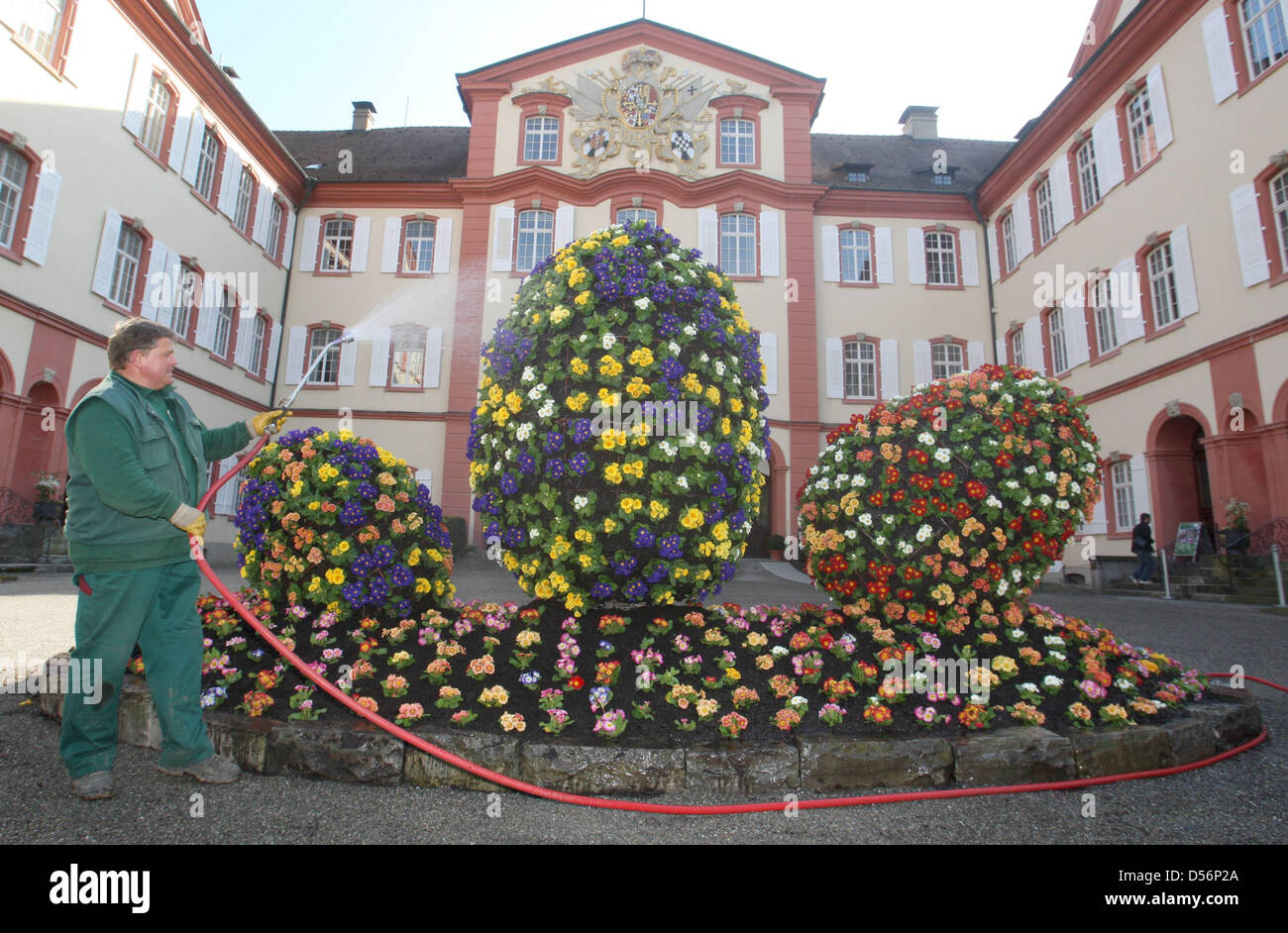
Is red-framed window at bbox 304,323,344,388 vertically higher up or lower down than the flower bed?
higher up

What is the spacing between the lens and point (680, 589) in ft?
14.5

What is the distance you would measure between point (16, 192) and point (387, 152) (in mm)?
14306

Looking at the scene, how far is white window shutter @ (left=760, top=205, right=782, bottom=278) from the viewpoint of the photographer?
21.5m

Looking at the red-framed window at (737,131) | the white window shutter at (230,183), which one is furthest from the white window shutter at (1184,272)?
the white window shutter at (230,183)

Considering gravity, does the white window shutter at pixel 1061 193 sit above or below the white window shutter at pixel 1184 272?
above

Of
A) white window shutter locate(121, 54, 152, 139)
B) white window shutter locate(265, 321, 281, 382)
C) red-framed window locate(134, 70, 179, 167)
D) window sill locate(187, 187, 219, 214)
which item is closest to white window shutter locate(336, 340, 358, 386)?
white window shutter locate(265, 321, 281, 382)

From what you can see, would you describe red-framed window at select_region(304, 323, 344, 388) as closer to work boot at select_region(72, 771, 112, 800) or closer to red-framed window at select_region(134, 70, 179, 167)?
red-framed window at select_region(134, 70, 179, 167)

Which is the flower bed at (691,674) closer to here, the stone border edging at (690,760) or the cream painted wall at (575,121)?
the stone border edging at (690,760)

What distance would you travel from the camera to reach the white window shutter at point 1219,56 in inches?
533

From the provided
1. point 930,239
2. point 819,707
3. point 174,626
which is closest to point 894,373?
point 930,239

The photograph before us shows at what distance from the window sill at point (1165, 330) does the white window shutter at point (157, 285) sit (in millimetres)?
22010

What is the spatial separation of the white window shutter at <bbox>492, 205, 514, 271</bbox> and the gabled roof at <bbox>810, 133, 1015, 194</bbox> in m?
9.94

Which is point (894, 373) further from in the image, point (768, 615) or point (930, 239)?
point (768, 615)

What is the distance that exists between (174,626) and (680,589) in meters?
2.64
